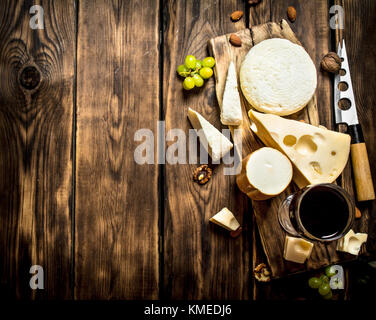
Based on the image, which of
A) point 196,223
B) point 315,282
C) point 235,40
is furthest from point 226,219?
point 235,40

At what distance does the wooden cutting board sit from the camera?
3.05 ft

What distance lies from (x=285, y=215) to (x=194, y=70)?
519 mm

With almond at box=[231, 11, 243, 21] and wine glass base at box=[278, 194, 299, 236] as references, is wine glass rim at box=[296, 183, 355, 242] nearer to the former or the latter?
wine glass base at box=[278, 194, 299, 236]

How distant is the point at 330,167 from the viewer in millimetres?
913

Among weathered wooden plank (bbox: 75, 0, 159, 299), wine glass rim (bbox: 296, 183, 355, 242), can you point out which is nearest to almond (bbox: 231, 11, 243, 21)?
weathered wooden plank (bbox: 75, 0, 159, 299)

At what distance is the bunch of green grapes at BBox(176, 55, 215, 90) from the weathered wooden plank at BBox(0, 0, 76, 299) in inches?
14.2

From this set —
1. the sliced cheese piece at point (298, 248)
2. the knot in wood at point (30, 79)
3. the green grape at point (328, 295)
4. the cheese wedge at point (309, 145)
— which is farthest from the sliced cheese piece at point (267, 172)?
the knot in wood at point (30, 79)

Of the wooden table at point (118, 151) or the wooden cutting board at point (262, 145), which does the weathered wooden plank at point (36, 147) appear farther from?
the wooden cutting board at point (262, 145)

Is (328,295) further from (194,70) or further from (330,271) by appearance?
(194,70)

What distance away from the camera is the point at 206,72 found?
95 cm

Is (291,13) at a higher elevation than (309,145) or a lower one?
higher

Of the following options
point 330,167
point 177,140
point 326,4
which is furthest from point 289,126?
point 326,4

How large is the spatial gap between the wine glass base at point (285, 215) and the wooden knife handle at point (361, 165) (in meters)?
0.22

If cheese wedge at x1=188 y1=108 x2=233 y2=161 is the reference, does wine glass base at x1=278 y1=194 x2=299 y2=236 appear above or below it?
below
